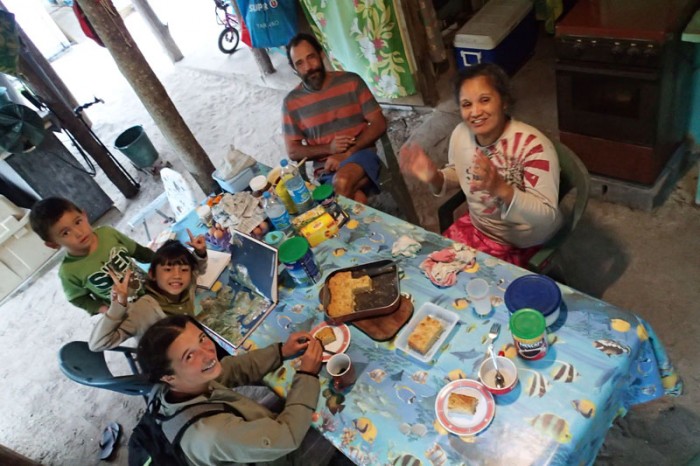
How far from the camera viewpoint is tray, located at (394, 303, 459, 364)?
166 centimetres

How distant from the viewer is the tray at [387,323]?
1.79 meters

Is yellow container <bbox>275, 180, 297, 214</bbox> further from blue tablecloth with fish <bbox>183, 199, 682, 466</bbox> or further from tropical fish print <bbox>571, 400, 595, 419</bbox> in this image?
tropical fish print <bbox>571, 400, 595, 419</bbox>

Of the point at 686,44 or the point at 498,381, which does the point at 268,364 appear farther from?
the point at 686,44

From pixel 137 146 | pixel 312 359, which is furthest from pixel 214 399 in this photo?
pixel 137 146

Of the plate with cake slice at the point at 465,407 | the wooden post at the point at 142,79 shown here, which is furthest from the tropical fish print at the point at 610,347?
the wooden post at the point at 142,79

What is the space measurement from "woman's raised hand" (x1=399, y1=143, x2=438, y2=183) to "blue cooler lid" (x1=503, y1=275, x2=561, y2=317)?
738 millimetres

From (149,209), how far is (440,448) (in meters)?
2.93

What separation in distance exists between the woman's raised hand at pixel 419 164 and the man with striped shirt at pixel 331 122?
0.66 m

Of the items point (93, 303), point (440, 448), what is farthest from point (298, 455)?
point (93, 303)

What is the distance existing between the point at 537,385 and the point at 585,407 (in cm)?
14

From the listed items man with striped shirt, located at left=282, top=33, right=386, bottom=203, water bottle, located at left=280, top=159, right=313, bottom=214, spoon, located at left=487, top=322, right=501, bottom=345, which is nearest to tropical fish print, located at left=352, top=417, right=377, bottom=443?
spoon, located at left=487, top=322, right=501, bottom=345

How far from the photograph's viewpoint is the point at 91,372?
2.10 meters

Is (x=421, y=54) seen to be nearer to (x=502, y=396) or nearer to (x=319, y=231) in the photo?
(x=319, y=231)

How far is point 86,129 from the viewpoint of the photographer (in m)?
5.05
